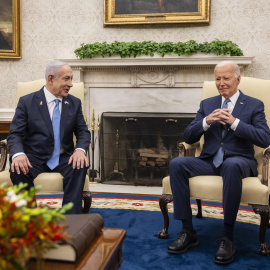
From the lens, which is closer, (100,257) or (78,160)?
(100,257)

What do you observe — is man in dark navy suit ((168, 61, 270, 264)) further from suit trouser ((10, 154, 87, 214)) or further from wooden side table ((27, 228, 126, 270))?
wooden side table ((27, 228, 126, 270))

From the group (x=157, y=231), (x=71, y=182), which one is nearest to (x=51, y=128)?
(x=71, y=182)

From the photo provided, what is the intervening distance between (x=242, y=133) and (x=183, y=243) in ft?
2.91

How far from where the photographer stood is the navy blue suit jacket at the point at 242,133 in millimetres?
2564

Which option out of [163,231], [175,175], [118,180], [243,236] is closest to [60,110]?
[175,175]

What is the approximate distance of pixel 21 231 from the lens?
3.14 ft

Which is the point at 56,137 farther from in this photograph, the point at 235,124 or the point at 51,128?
the point at 235,124

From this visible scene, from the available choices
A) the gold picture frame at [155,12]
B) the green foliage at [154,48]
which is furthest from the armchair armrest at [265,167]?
the gold picture frame at [155,12]

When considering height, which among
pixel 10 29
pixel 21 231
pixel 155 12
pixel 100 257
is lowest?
pixel 100 257

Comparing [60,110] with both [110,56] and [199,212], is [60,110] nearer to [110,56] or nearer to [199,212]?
[199,212]

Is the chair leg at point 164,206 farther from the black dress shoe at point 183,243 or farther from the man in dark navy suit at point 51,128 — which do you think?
the man in dark navy suit at point 51,128

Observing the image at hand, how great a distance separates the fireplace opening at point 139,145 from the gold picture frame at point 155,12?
1.28 m

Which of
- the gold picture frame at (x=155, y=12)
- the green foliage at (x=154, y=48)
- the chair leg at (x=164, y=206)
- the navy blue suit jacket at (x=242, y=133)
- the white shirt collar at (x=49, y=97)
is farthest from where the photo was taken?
the gold picture frame at (x=155, y=12)

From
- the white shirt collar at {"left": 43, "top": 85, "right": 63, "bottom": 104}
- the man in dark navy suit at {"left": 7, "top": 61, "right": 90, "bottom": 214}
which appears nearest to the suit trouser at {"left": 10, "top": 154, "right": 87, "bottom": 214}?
the man in dark navy suit at {"left": 7, "top": 61, "right": 90, "bottom": 214}
